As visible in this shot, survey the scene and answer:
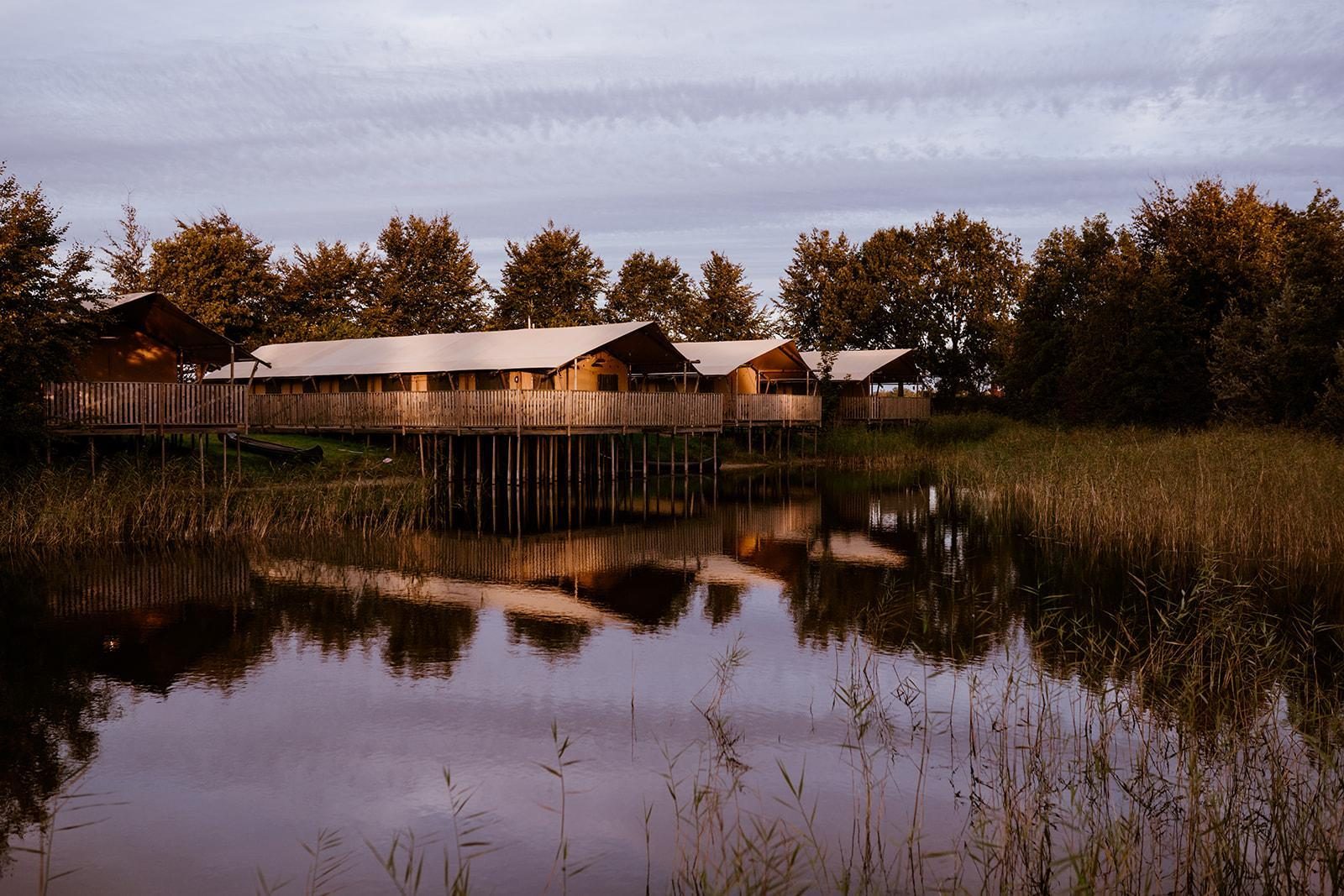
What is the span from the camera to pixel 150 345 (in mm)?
29781

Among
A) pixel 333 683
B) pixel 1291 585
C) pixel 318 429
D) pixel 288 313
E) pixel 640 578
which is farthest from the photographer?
pixel 288 313

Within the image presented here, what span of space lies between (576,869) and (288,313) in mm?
64942

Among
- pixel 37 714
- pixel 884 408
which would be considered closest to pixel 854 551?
pixel 37 714

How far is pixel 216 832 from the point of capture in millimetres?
7840

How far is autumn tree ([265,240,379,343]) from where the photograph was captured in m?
64.5

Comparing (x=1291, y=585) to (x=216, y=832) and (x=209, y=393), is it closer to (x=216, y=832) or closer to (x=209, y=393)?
(x=216, y=832)

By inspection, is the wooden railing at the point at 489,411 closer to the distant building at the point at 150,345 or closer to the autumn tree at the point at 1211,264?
the distant building at the point at 150,345

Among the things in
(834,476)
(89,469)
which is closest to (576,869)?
(89,469)

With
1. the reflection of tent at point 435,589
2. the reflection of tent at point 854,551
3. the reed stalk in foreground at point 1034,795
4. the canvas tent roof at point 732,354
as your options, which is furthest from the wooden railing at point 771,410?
the reed stalk in foreground at point 1034,795

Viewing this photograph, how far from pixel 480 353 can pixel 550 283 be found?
29.9 metres

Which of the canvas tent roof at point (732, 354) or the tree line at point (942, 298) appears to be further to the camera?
the canvas tent roof at point (732, 354)

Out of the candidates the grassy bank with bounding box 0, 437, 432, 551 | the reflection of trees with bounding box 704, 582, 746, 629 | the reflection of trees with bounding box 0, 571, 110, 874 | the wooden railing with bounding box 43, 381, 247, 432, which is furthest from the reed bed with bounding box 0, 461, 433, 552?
the reflection of trees with bounding box 704, 582, 746, 629

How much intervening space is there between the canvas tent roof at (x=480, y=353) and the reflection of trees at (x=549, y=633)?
2020 centimetres

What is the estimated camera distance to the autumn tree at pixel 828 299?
72375 millimetres
